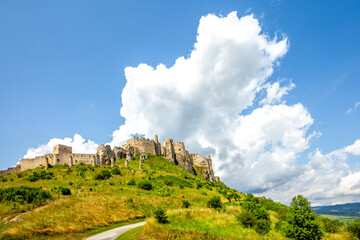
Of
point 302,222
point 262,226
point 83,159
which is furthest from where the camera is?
point 83,159

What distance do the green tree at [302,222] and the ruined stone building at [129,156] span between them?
6128cm

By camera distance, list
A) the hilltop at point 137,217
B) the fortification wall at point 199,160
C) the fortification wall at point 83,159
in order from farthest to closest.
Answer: the fortification wall at point 199,160
the fortification wall at point 83,159
the hilltop at point 137,217

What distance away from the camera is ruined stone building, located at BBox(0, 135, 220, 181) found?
69312 mm

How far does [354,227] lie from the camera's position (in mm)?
20703

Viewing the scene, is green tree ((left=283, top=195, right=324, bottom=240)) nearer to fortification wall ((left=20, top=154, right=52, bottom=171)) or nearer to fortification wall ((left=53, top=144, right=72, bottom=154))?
fortification wall ((left=20, top=154, right=52, bottom=171))

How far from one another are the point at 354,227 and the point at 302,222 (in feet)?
22.6

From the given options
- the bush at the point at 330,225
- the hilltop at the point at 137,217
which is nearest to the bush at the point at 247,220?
the hilltop at the point at 137,217

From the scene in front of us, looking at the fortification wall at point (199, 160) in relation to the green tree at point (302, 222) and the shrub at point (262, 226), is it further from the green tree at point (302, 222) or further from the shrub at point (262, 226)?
the green tree at point (302, 222)

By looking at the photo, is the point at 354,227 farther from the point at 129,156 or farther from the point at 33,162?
the point at 33,162

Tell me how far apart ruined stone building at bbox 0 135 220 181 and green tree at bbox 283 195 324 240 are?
61281 mm

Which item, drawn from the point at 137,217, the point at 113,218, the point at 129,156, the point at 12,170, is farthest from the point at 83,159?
the point at 113,218

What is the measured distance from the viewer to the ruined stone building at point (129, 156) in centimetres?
6931

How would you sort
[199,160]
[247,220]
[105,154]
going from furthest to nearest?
[199,160], [105,154], [247,220]

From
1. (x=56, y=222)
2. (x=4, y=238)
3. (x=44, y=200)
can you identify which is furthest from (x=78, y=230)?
(x=44, y=200)
